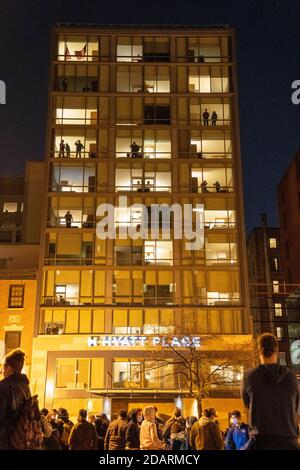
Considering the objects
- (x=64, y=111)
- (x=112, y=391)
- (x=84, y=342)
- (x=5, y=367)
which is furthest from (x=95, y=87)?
(x=5, y=367)

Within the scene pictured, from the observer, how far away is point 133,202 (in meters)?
50.0

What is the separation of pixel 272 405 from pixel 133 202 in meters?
45.8

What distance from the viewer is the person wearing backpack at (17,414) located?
503cm

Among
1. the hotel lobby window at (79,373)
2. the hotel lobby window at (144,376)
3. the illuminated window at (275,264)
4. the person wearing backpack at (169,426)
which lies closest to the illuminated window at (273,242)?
the illuminated window at (275,264)

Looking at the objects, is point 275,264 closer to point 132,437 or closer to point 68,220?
point 68,220

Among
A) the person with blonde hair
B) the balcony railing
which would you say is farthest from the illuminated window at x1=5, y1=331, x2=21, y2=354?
the person with blonde hair

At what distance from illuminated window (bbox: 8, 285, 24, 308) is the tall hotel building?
1823 mm

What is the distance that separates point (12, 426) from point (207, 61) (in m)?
54.2

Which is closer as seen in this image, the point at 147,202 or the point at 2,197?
the point at 147,202

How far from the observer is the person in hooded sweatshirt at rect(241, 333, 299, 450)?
431 cm

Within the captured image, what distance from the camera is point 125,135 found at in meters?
52.4

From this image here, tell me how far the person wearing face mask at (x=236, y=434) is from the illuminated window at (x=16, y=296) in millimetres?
34518

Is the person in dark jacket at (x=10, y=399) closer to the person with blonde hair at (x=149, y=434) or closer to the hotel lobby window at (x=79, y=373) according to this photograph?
the person with blonde hair at (x=149, y=434)
